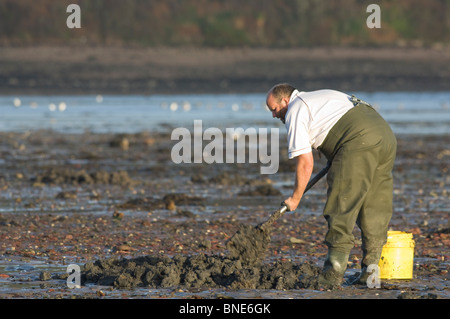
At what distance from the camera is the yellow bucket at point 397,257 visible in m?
9.09

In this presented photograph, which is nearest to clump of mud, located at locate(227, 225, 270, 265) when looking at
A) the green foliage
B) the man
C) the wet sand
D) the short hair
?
the wet sand

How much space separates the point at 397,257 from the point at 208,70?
34.4m

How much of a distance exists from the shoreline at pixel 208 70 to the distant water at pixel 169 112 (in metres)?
1.03

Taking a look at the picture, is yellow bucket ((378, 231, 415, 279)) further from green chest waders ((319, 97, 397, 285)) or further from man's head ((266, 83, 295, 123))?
man's head ((266, 83, 295, 123))

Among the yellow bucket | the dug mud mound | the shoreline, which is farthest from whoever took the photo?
the shoreline

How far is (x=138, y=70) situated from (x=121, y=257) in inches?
1295

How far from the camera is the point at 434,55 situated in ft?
151

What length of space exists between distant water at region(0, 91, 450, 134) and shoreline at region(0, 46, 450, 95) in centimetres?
103

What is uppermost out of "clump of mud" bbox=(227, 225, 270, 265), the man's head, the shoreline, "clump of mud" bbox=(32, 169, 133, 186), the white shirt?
the shoreline

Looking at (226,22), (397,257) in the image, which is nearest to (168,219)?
(397,257)

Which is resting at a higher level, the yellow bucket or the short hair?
the short hair

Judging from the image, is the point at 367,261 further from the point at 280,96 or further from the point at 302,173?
the point at 280,96

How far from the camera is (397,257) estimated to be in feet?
29.8

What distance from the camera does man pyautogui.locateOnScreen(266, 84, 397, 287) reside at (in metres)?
8.55
